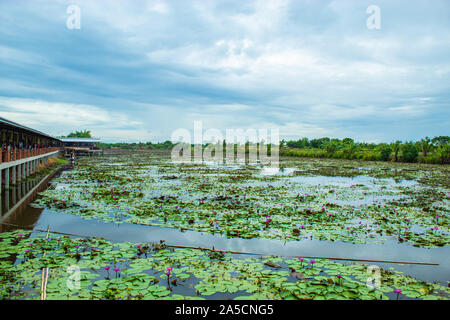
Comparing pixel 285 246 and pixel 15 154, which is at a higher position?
pixel 15 154

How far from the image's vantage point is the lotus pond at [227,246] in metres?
4.81

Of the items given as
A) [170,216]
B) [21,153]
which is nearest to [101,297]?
[170,216]

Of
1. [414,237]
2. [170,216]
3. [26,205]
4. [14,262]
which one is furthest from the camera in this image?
[26,205]

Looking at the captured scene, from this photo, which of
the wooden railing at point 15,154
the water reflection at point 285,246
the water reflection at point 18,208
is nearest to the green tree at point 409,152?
the water reflection at point 285,246

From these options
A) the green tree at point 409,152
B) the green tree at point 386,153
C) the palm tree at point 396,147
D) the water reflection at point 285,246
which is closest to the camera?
the water reflection at point 285,246

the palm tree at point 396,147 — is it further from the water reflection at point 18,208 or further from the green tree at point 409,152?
the water reflection at point 18,208

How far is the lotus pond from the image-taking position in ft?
15.8

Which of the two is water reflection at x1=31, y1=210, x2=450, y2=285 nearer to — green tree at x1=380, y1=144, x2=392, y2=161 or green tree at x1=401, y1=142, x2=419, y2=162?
green tree at x1=401, y1=142, x2=419, y2=162

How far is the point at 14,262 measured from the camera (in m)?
5.71

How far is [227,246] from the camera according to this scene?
280 inches

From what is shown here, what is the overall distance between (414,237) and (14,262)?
9.72 meters

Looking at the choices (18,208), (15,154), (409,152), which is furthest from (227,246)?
(409,152)

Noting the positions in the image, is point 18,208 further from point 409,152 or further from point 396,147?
point 396,147
